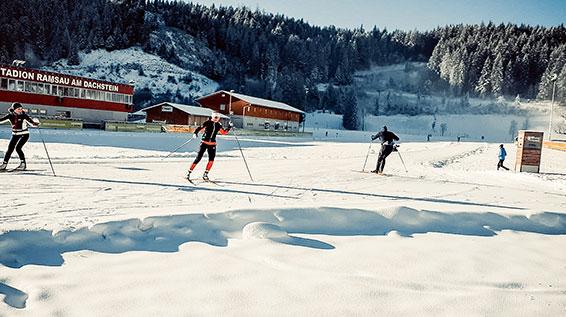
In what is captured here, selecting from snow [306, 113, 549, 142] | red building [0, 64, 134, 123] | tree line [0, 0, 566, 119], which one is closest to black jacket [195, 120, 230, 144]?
red building [0, 64, 134, 123]

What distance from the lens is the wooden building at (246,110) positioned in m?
55.9

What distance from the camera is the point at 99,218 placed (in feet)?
16.9

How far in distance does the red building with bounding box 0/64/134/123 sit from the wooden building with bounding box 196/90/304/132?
46.7 ft

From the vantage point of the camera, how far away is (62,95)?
40.2 m

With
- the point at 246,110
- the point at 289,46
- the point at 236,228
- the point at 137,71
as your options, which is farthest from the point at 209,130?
the point at 289,46

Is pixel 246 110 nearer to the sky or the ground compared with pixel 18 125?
nearer to the sky

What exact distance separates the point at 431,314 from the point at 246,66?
12184 cm

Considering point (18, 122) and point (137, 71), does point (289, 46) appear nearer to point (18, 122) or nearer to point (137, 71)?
point (137, 71)

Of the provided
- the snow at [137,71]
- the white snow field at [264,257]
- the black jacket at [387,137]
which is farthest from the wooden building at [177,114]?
the white snow field at [264,257]

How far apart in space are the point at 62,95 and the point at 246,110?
2404 centimetres

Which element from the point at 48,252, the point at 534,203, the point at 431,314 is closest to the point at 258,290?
the point at 431,314

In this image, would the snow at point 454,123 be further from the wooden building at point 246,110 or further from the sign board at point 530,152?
the sign board at point 530,152

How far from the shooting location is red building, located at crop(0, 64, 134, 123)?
1422 inches

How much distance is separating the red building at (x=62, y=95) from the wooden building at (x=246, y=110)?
14.2 meters
